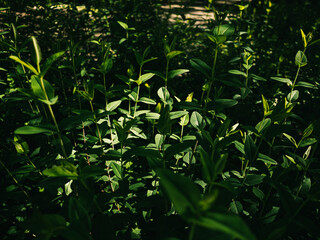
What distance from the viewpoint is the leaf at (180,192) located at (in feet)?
1.89

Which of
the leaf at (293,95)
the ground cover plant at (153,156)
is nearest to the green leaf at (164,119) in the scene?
the ground cover plant at (153,156)

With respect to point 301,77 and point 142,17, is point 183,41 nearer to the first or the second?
point 142,17

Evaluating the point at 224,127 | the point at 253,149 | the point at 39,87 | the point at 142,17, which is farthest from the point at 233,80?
the point at 142,17

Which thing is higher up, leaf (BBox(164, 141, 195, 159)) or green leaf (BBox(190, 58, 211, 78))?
green leaf (BBox(190, 58, 211, 78))

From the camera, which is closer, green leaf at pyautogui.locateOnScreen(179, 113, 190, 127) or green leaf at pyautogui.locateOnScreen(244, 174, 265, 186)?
green leaf at pyautogui.locateOnScreen(244, 174, 265, 186)

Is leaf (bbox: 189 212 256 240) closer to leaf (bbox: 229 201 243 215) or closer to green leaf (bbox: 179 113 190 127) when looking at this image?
leaf (bbox: 229 201 243 215)

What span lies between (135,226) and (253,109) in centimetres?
157

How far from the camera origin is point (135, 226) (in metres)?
1.48

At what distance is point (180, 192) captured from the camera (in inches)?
23.4

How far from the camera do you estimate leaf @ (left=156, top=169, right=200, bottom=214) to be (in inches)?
22.7

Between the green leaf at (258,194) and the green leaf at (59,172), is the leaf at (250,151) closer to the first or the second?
the green leaf at (258,194)

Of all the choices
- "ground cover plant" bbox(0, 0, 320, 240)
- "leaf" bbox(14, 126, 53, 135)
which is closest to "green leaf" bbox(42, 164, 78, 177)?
"ground cover plant" bbox(0, 0, 320, 240)

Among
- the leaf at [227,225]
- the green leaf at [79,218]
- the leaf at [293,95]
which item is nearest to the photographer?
the leaf at [227,225]

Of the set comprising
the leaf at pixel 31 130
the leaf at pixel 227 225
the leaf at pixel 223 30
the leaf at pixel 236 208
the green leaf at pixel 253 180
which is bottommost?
the leaf at pixel 236 208
